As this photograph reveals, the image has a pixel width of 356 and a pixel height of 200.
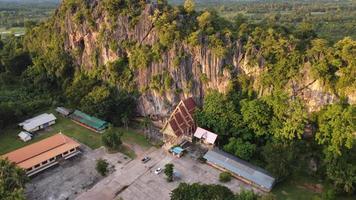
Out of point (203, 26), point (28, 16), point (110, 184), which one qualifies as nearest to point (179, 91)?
point (203, 26)

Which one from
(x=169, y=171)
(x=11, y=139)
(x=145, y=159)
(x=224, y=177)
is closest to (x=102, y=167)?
(x=145, y=159)

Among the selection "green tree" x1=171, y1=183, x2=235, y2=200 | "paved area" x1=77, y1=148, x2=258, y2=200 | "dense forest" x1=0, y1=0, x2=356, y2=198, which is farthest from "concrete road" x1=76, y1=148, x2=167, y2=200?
"dense forest" x1=0, y1=0, x2=356, y2=198

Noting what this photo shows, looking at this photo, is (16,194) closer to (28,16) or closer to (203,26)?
(203,26)

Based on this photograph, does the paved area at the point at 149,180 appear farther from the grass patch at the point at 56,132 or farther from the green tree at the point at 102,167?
the grass patch at the point at 56,132

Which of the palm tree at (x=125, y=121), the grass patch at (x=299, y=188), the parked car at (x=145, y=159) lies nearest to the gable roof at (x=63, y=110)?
the palm tree at (x=125, y=121)

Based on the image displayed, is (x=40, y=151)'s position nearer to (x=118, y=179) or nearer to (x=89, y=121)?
(x=89, y=121)
